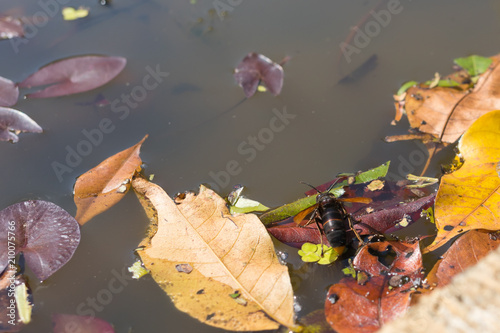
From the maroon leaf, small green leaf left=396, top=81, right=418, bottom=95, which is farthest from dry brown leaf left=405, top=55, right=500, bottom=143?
the maroon leaf

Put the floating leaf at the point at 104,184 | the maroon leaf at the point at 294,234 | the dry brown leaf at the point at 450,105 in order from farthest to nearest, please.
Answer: the dry brown leaf at the point at 450,105, the floating leaf at the point at 104,184, the maroon leaf at the point at 294,234

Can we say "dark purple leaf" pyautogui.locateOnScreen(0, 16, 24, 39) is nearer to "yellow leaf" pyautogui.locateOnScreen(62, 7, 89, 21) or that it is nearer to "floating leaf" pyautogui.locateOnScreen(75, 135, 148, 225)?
"yellow leaf" pyautogui.locateOnScreen(62, 7, 89, 21)

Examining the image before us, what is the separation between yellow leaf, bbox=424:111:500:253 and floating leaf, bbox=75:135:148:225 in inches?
61.9

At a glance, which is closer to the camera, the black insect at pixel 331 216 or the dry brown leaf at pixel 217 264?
the dry brown leaf at pixel 217 264

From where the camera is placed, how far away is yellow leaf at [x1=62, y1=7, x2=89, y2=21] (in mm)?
3137

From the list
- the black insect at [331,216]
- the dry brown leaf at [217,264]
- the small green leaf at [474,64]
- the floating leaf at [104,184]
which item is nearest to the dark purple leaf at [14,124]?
the floating leaf at [104,184]

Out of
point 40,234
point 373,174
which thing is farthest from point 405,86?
point 40,234

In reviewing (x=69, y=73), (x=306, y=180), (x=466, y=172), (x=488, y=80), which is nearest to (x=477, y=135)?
(x=466, y=172)

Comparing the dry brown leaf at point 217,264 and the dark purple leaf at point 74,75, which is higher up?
the dark purple leaf at point 74,75

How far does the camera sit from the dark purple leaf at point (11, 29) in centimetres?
304

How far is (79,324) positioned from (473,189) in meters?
1.95

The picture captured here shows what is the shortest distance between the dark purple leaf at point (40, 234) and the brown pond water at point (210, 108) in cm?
6

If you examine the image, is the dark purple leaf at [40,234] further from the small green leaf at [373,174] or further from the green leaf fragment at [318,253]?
the small green leaf at [373,174]

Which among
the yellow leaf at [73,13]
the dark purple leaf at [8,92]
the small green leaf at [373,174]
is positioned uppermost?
the yellow leaf at [73,13]
